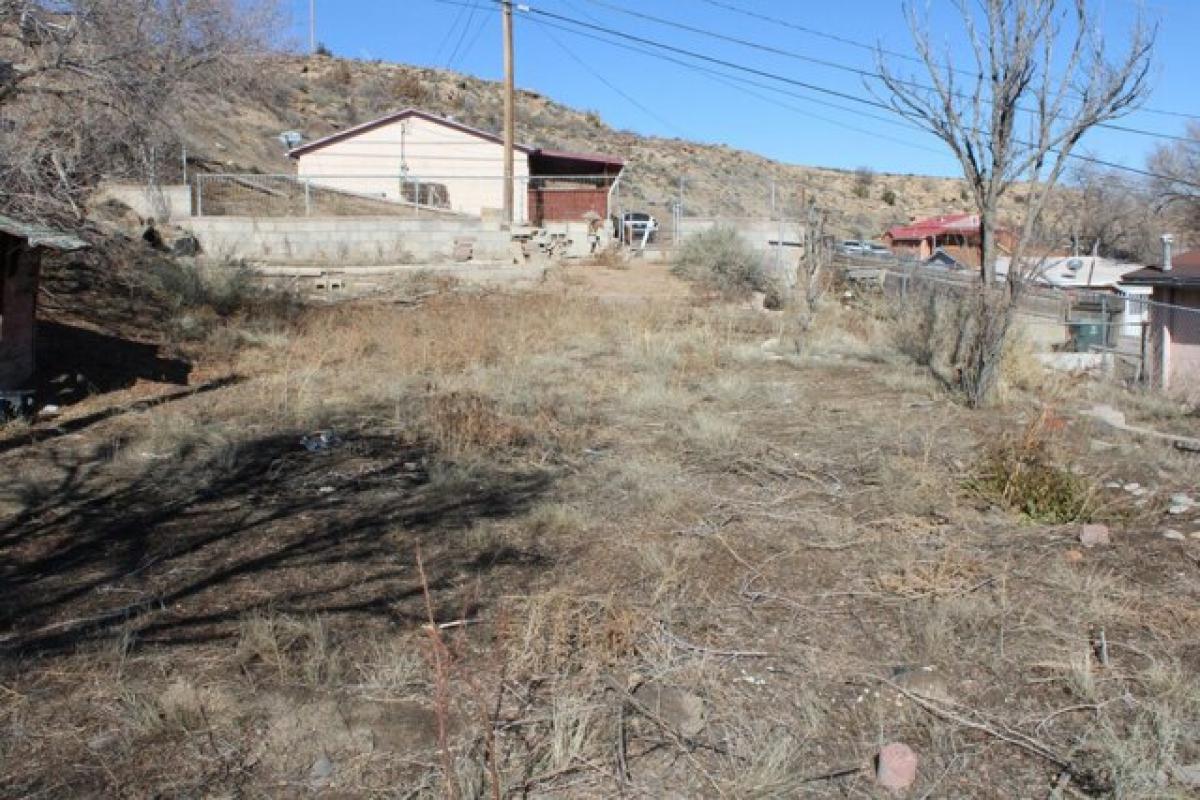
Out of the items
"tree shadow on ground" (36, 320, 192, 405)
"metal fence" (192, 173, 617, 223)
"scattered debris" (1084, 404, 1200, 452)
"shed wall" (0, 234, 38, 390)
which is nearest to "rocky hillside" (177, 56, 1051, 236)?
"metal fence" (192, 173, 617, 223)

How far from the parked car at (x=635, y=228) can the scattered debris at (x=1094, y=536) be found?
2476 cm

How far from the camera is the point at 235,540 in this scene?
6.55 metres

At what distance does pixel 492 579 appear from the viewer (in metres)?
5.91

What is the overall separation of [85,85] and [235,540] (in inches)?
291

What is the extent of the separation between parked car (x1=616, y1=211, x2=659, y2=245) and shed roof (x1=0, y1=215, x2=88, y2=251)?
2184cm

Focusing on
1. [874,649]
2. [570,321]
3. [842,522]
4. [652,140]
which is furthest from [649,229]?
[652,140]

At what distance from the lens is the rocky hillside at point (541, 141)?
38.2 meters

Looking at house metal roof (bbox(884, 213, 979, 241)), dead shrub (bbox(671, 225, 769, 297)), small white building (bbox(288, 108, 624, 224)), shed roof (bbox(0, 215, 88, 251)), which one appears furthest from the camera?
house metal roof (bbox(884, 213, 979, 241))

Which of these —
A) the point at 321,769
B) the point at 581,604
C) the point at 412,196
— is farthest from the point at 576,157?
the point at 321,769

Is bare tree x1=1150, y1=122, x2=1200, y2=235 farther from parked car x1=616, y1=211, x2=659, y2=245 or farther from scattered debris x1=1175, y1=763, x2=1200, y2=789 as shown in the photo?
scattered debris x1=1175, y1=763, x2=1200, y2=789

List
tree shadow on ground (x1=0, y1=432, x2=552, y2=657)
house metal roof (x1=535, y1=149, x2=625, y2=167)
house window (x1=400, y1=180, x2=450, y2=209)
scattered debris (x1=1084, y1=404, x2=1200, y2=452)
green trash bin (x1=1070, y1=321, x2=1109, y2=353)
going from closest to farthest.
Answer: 1. tree shadow on ground (x1=0, y1=432, x2=552, y2=657)
2. scattered debris (x1=1084, y1=404, x2=1200, y2=452)
3. green trash bin (x1=1070, y1=321, x2=1109, y2=353)
4. house window (x1=400, y1=180, x2=450, y2=209)
5. house metal roof (x1=535, y1=149, x2=625, y2=167)

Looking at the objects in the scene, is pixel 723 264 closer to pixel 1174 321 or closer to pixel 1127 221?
pixel 1174 321

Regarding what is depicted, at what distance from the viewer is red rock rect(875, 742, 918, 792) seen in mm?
3824

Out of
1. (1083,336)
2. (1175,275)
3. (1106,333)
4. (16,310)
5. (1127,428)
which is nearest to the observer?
(1127,428)
